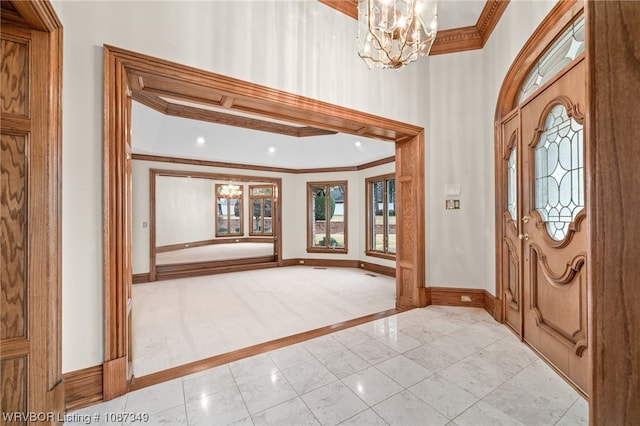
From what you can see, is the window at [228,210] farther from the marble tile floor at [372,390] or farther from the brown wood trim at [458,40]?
the marble tile floor at [372,390]

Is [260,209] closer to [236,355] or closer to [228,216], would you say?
[228,216]

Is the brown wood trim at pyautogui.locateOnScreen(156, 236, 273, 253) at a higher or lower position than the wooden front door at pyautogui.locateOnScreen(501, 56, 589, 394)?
lower

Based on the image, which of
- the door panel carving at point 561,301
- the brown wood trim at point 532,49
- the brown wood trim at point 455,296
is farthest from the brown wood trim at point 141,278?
the brown wood trim at point 532,49

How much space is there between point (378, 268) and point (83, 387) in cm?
535

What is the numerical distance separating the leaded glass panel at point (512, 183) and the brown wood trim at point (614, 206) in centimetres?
276

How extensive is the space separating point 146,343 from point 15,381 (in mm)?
1355

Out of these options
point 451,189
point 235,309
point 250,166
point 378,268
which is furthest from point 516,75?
point 250,166

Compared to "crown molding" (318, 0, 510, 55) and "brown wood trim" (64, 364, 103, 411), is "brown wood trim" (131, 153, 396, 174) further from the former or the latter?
"brown wood trim" (64, 364, 103, 411)

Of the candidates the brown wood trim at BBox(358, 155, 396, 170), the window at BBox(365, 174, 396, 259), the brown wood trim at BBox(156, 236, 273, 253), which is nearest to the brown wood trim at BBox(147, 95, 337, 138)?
the brown wood trim at BBox(358, 155, 396, 170)

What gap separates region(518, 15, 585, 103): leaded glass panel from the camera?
2080 millimetres

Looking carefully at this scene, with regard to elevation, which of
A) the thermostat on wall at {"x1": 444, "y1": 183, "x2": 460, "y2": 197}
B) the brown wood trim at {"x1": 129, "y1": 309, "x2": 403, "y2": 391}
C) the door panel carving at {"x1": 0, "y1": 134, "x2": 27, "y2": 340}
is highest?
the thermostat on wall at {"x1": 444, "y1": 183, "x2": 460, "y2": 197}

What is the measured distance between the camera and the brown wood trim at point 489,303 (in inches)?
127

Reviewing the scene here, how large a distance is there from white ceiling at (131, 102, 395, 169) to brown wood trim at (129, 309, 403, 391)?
372 cm

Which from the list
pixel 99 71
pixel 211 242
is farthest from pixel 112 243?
pixel 211 242
